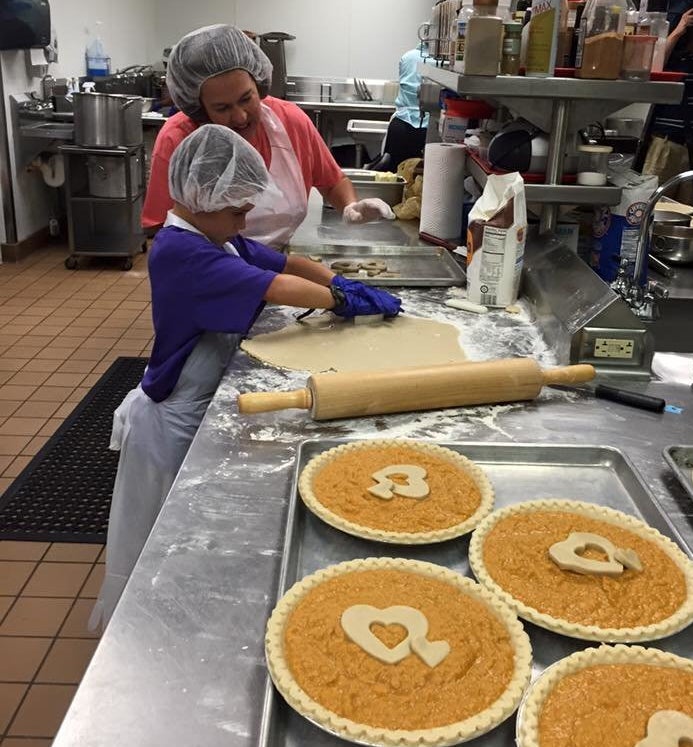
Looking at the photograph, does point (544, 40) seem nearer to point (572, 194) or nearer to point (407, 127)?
point (572, 194)

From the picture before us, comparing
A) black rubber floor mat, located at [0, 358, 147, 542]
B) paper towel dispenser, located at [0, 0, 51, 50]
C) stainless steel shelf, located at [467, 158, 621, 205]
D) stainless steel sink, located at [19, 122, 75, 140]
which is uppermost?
paper towel dispenser, located at [0, 0, 51, 50]

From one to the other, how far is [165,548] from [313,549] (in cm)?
19

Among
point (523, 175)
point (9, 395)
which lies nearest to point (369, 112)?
point (9, 395)

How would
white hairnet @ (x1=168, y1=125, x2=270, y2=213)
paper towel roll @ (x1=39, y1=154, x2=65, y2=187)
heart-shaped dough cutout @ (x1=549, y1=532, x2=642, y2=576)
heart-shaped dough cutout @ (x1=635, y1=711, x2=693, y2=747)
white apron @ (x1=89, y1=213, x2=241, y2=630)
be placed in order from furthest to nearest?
paper towel roll @ (x1=39, y1=154, x2=65, y2=187) < white apron @ (x1=89, y1=213, x2=241, y2=630) < white hairnet @ (x1=168, y1=125, x2=270, y2=213) < heart-shaped dough cutout @ (x1=549, y1=532, x2=642, y2=576) < heart-shaped dough cutout @ (x1=635, y1=711, x2=693, y2=747)

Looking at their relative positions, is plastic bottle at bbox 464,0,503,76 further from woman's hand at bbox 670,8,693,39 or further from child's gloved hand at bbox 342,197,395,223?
woman's hand at bbox 670,8,693,39

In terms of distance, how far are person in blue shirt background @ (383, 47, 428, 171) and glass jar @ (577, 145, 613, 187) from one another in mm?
2374

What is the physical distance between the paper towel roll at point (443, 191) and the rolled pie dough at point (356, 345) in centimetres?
83

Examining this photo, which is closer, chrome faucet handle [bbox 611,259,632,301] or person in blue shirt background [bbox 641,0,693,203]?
chrome faucet handle [bbox 611,259,632,301]

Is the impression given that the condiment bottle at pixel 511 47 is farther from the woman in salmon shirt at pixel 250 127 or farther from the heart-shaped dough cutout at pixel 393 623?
the heart-shaped dough cutout at pixel 393 623

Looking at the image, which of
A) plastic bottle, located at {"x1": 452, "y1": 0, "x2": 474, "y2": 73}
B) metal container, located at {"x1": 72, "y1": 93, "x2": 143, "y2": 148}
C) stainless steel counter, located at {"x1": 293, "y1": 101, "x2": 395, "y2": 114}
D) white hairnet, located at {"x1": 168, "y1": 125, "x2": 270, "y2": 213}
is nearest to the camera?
white hairnet, located at {"x1": 168, "y1": 125, "x2": 270, "y2": 213}

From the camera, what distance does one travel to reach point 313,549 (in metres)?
1.02

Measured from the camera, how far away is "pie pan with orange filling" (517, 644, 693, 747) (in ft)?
2.27

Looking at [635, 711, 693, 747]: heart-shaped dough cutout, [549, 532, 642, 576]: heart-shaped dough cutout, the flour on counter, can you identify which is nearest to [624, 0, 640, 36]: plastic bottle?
the flour on counter

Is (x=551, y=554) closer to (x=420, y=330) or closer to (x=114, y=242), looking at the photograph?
(x=420, y=330)
